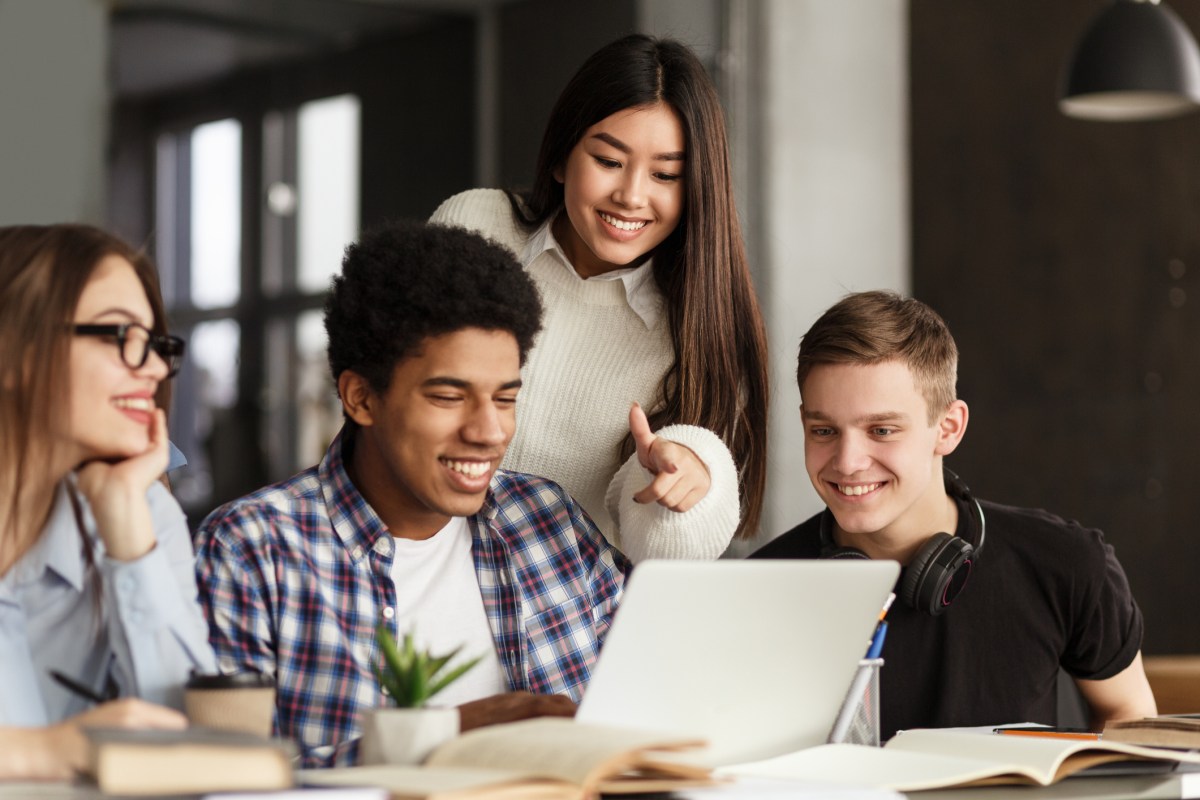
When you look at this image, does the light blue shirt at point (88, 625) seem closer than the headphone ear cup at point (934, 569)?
Yes

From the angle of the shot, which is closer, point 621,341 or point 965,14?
point 621,341

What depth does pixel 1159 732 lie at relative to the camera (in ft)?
5.36

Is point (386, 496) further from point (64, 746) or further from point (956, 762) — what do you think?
point (956, 762)

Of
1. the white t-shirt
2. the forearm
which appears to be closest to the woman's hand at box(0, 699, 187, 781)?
the white t-shirt

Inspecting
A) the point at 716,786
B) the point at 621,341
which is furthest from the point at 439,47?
the point at 716,786

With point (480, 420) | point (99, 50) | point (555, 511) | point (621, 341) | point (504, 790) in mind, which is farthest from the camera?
point (99, 50)

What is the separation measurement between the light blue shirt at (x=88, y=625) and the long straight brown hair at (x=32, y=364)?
32 millimetres

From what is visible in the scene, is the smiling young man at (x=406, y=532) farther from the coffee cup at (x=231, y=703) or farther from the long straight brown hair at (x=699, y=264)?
the long straight brown hair at (x=699, y=264)

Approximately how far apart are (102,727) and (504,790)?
33 cm

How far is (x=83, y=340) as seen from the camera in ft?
4.87

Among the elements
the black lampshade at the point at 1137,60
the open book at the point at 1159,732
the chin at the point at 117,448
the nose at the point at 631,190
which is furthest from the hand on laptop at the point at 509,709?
the black lampshade at the point at 1137,60

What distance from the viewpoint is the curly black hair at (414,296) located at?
5.69 ft

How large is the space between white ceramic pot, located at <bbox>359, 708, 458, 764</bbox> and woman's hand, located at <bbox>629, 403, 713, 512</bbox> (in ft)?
2.28

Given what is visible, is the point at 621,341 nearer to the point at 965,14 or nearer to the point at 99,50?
the point at 99,50
